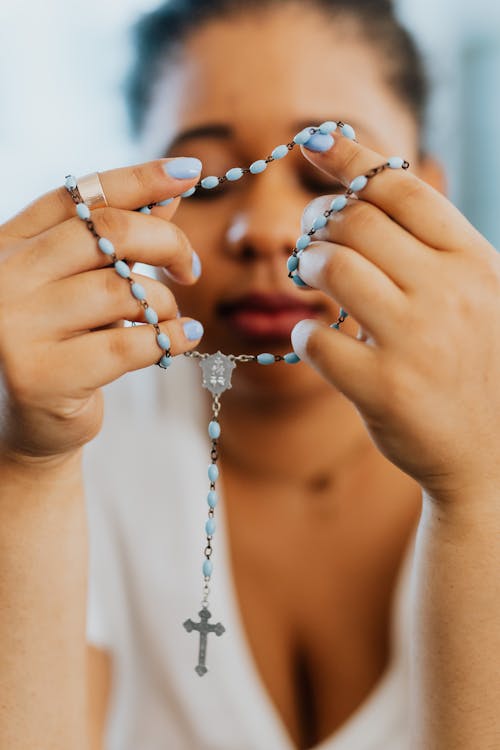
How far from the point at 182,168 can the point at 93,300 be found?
4.3 inches

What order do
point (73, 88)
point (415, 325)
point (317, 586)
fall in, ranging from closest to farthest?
point (415, 325), point (317, 586), point (73, 88)

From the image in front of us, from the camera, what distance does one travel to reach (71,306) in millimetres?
523

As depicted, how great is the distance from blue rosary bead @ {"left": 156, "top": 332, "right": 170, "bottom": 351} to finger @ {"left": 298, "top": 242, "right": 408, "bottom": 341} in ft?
0.38

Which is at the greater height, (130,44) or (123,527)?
(130,44)

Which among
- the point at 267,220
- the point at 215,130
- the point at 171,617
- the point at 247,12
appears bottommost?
the point at 171,617

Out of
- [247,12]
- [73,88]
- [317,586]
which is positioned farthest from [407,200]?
[73,88]

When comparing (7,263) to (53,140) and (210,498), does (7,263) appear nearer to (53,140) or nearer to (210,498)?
(210,498)

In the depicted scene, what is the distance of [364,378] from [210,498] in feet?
0.59

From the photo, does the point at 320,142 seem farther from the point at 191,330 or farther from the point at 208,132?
the point at 208,132

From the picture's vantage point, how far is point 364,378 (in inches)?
19.7

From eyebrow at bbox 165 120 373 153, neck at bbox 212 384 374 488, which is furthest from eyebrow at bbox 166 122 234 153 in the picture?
neck at bbox 212 384 374 488

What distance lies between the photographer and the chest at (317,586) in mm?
969

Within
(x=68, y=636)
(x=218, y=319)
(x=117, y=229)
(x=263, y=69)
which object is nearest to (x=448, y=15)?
(x=263, y=69)

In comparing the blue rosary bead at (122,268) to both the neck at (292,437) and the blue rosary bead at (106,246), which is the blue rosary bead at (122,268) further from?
the neck at (292,437)
